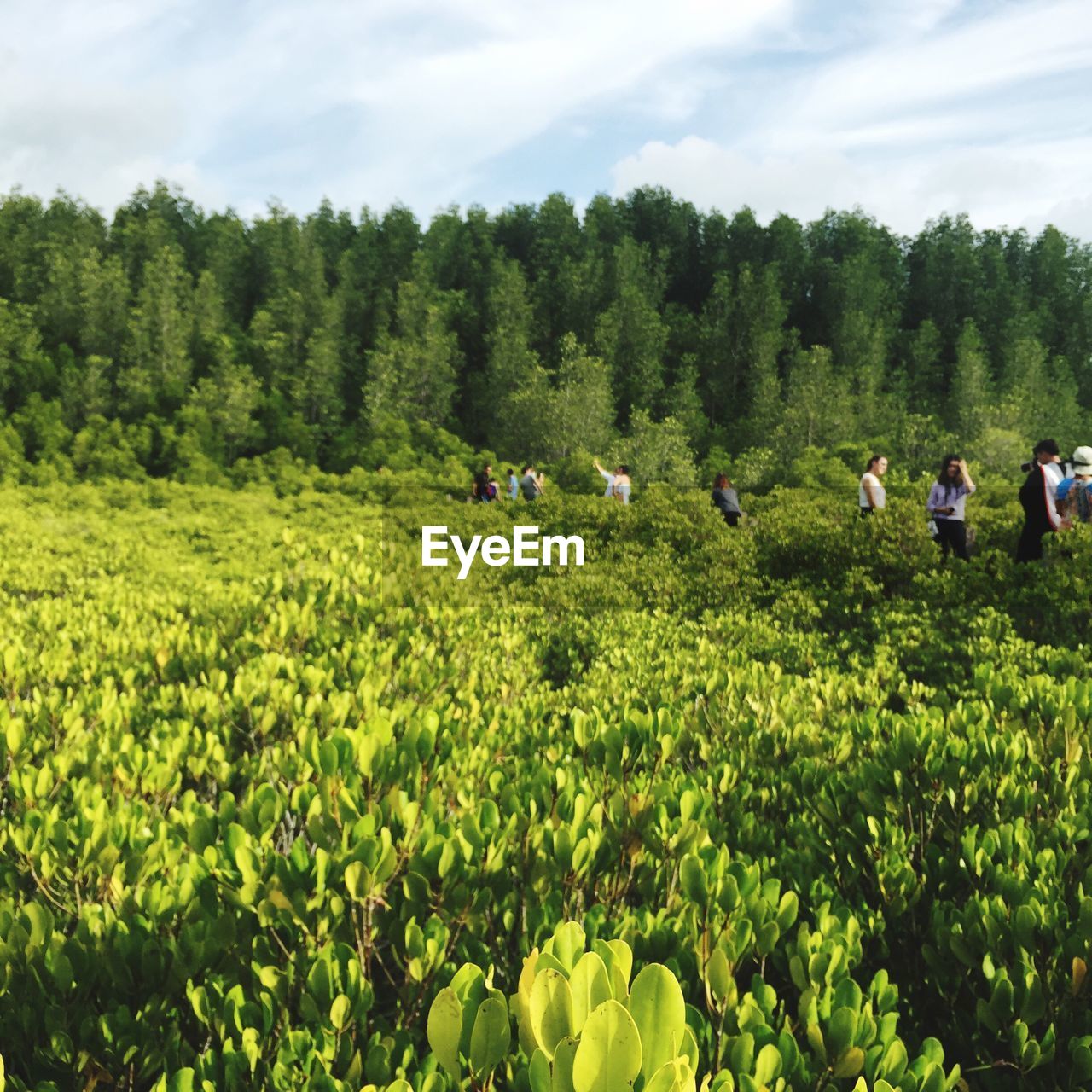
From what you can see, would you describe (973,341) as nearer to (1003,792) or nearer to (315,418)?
(315,418)

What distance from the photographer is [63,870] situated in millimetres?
2395

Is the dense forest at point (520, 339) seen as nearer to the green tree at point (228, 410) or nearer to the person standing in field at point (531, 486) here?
the green tree at point (228, 410)

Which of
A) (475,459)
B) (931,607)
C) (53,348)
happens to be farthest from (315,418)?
(931,607)

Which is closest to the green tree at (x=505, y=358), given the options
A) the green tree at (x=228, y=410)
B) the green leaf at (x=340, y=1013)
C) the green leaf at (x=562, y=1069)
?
the green tree at (x=228, y=410)

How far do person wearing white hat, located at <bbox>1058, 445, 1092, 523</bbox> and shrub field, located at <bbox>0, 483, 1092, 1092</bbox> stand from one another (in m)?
4.94

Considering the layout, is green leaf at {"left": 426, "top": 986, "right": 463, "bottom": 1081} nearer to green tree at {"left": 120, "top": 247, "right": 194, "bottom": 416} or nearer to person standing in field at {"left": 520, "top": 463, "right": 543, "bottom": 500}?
person standing in field at {"left": 520, "top": 463, "right": 543, "bottom": 500}

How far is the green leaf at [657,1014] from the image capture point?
1014 millimetres

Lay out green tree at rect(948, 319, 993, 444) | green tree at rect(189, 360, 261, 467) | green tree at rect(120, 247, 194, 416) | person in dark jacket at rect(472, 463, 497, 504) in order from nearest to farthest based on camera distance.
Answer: person in dark jacket at rect(472, 463, 497, 504) < green tree at rect(948, 319, 993, 444) < green tree at rect(189, 360, 261, 467) < green tree at rect(120, 247, 194, 416)

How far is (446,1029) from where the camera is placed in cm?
116

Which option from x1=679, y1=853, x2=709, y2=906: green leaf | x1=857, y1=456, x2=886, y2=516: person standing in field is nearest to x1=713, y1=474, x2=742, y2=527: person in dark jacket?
x1=857, y1=456, x2=886, y2=516: person standing in field

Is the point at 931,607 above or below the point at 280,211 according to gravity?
below

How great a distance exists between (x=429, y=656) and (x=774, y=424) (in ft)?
173

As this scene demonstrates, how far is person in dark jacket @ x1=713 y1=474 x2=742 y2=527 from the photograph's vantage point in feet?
50.0

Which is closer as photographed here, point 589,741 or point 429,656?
point 589,741
